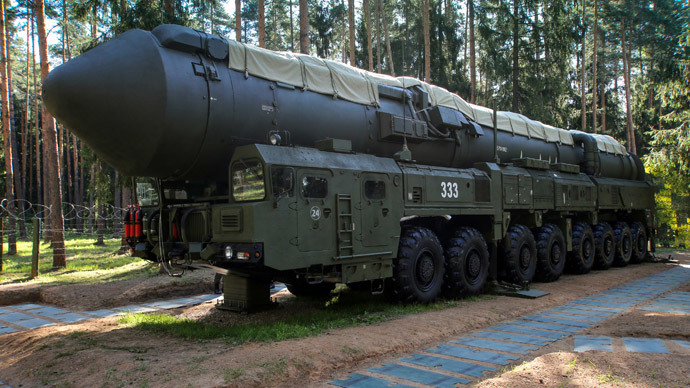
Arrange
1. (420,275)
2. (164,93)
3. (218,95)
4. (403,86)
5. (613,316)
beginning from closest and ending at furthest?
(164,93), (218,95), (613,316), (420,275), (403,86)

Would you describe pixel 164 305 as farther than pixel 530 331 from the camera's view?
Yes

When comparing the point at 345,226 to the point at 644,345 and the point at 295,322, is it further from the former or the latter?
the point at 644,345

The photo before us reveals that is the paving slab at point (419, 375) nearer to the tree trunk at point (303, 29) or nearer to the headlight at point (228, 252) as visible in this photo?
the headlight at point (228, 252)

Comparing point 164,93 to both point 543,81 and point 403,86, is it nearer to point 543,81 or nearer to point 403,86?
point 403,86

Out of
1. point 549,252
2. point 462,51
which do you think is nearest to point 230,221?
point 549,252

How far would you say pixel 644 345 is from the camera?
5266 mm

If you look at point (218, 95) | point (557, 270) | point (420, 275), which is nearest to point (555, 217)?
point (557, 270)

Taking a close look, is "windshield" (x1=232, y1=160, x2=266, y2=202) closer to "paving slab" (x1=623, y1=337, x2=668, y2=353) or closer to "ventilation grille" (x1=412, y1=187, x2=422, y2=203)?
"ventilation grille" (x1=412, y1=187, x2=422, y2=203)

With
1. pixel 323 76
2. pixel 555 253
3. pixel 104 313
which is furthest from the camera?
pixel 555 253

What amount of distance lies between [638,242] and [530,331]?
1140cm

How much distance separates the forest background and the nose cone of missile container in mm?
6452

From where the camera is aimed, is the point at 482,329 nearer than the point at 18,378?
No

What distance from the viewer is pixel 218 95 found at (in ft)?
19.5

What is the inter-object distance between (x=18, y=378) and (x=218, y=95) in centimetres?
355
